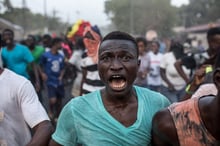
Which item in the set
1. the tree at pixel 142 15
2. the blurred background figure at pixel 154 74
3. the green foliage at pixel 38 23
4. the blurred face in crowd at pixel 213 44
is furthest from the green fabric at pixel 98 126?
the green foliage at pixel 38 23

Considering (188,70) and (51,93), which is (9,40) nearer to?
(51,93)

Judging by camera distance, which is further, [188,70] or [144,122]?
[188,70]

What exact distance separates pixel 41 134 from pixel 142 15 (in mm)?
42458

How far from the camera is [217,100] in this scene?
1987 mm

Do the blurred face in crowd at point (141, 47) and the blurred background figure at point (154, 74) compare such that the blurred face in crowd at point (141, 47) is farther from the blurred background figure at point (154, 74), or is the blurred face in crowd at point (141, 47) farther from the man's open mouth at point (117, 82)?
the man's open mouth at point (117, 82)

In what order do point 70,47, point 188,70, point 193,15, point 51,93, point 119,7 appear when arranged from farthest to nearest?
point 193,15, point 119,7, point 70,47, point 51,93, point 188,70

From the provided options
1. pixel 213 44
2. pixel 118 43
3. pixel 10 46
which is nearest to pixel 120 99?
pixel 118 43

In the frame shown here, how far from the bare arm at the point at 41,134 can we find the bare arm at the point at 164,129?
2.07 feet

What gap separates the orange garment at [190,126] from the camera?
2.08 m

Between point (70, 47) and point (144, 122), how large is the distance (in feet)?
37.7

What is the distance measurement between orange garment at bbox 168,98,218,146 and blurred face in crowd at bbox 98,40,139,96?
0.93 feet

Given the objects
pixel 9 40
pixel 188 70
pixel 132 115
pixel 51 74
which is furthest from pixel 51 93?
pixel 132 115

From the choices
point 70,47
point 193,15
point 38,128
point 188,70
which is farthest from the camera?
point 193,15

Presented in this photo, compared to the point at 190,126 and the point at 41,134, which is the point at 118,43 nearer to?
the point at 190,126
